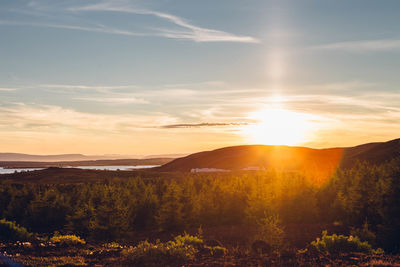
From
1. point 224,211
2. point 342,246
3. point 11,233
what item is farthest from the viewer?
point 224,211

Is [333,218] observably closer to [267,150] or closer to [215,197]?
[215,197]

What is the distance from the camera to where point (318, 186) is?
119ft

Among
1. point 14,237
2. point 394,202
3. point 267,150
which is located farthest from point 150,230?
point 267,150

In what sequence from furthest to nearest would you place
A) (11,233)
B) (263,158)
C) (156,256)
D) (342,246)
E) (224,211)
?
(263,158) < (224,211) < (11,233) < (342,246) < (156,256)

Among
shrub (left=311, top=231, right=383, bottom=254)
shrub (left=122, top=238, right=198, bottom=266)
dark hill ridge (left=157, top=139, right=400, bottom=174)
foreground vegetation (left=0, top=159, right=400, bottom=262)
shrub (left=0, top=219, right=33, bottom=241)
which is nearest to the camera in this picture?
shrub (left=122, top=238, right=198, bottom=266)

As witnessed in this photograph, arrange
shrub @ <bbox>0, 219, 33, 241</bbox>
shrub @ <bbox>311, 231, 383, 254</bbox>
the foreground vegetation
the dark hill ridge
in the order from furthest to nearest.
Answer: the dark hill ridge, the foreground vegetation, shrub @ <bbox>0, 219, 33, 241</bbox>, shrub @ <bbox>311, 231, 383, 254</bbox>

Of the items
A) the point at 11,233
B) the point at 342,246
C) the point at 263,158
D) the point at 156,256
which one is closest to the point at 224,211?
the point at 342,246

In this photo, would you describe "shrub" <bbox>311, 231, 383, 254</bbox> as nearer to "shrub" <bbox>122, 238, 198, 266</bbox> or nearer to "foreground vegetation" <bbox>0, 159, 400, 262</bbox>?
"foreground vegetation" <bbox>0, 159, 400, 262</bbox>

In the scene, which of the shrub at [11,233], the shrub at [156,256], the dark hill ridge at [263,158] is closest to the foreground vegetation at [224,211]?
the shrub at [11,233]

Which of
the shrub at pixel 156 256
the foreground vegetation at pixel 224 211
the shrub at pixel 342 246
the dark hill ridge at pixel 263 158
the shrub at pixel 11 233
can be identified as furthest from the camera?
the dark hill ridge at pixel 263 158

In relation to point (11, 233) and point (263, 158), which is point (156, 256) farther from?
point (263, 158)

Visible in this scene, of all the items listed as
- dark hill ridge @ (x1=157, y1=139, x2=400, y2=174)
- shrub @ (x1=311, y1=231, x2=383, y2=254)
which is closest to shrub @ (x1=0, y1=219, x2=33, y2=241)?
shrub @ (x1=311, y1=231, x2=383, y2=254)

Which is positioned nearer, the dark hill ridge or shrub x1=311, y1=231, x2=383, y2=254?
shrub x1=311, y1=231, x2=383, y2=254

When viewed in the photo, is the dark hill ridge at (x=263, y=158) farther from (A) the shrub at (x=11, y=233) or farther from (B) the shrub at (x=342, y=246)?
(B) the shrub at (x=342, y=246)
